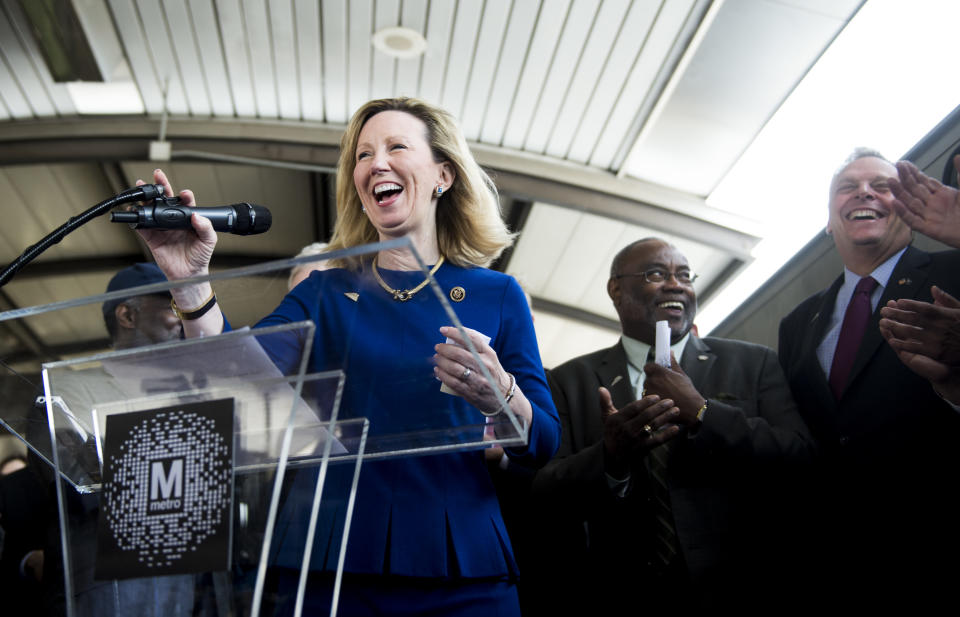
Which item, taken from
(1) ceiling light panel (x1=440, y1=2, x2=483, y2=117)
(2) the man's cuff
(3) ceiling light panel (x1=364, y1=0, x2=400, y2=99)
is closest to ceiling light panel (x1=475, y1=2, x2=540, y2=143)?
(1) ceiling light panel (x1=440, y1=2, x2=483, y2=117)

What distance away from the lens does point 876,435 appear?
2.13 meters

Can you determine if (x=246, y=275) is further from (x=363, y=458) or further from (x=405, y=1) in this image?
(x=405, y=1)

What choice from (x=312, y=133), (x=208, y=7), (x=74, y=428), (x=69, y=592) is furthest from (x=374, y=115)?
(x=312, y=133)

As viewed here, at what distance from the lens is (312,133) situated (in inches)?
245

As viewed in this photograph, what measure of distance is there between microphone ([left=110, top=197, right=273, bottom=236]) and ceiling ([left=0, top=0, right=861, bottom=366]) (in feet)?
9.57

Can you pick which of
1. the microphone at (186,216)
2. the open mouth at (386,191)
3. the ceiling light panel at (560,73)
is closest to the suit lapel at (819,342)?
the open mouth at (386,191)

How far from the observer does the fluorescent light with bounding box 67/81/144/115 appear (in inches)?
232

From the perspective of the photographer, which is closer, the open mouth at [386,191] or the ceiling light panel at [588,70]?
the open mouth at [386,191]

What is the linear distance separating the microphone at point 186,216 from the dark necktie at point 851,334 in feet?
5.49

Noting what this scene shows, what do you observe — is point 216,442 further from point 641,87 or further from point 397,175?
point 641,87

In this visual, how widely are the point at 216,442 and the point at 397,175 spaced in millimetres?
799

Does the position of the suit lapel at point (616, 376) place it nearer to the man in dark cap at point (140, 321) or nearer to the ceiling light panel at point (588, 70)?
the man in dark cap at point (140, 321)

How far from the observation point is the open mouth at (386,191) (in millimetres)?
1583

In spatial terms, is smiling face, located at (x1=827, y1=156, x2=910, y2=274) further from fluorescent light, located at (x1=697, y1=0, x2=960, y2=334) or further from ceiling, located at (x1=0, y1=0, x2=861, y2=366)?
ceiling, located at (x1=0, y1=0, x2=861, y2=366)
